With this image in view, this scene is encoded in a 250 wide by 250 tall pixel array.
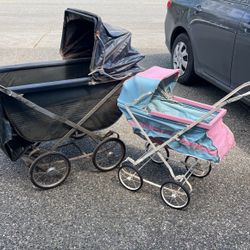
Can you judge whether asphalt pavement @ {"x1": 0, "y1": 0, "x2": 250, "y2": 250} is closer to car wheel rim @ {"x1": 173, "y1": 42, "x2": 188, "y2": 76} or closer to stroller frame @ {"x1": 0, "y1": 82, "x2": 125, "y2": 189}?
stroller frame @ {"x1": 0, "y1": 82, "x2": 125, "y2": 189}

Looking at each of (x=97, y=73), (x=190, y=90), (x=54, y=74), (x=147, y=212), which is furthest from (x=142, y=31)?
(x=147, y=212)

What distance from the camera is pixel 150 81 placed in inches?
125

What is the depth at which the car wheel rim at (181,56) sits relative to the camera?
19.1 feet

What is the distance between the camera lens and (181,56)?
19.5ft

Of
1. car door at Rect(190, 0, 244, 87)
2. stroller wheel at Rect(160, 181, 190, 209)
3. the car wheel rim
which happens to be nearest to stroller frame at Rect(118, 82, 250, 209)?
stroller wheel at Rect(160, 181, 190, 209)

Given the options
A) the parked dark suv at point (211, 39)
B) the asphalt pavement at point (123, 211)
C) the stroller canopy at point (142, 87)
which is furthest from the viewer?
the parked dark suv at point (211, 39)

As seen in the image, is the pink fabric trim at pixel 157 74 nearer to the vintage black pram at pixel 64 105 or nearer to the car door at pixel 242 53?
the vintage black pram at pixel 64 105

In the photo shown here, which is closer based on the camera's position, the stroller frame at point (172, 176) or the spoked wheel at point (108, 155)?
the stroller frame at point (172, 176)

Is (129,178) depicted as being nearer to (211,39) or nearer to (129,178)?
(129,178)

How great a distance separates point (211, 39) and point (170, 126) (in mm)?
2255

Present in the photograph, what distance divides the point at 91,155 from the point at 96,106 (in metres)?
0.50

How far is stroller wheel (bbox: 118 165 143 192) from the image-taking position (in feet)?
11.3

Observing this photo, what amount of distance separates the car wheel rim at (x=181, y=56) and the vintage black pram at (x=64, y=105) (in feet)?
7.34

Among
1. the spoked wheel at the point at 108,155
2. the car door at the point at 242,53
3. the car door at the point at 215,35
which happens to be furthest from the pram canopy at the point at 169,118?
the car door at the point at 215,35
